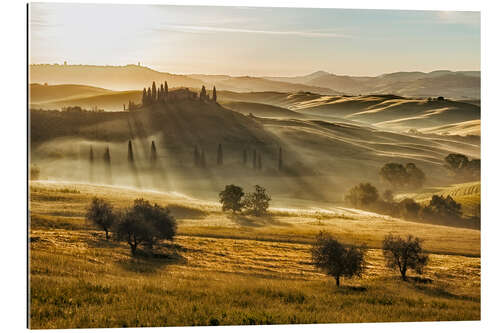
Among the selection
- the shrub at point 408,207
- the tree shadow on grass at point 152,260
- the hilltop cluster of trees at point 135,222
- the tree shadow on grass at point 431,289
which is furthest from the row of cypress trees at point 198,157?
the tree shadow on grass at point 431,289

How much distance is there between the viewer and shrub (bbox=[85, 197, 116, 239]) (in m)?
12.1

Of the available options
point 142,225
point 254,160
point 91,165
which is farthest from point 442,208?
point 91,165

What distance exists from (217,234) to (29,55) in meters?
4.57

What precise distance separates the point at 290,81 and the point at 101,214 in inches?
172

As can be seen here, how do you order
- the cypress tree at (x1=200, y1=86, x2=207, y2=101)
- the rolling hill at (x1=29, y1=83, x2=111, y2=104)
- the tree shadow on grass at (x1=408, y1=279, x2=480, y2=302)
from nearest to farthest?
the rolling hill at (x1=29, y1=83, x2=111, y2=104) < the tree shadow on grass at (x1=408, y1=279, x2=480, y2=302) < the cypress tree at (x1=200, y1=86, x2=207, y2=101)

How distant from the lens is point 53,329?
11133 mm

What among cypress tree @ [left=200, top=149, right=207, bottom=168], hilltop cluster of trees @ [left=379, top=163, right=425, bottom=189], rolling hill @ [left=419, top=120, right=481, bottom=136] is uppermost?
rolling hill @ [left=419, top=120, right=481, bottom=136]

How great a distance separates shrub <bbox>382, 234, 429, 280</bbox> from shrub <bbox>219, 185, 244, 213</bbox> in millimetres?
2837

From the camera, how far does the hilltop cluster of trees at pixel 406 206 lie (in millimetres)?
13078

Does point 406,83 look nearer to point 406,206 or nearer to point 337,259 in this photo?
point 406,206

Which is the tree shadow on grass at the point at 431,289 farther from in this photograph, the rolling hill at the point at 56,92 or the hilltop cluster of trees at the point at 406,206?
the rolling hill at the point at 56,92

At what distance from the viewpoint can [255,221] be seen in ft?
41.9

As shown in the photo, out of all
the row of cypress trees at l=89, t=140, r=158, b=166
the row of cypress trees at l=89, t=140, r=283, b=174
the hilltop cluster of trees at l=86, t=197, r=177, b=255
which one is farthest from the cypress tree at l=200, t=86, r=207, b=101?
the hilltop cluster of trees at l=86, t=197, r=177, b=255

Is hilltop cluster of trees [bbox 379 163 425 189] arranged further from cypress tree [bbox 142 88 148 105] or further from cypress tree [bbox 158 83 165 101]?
cypress tree [bbox 142 88 148 105]
